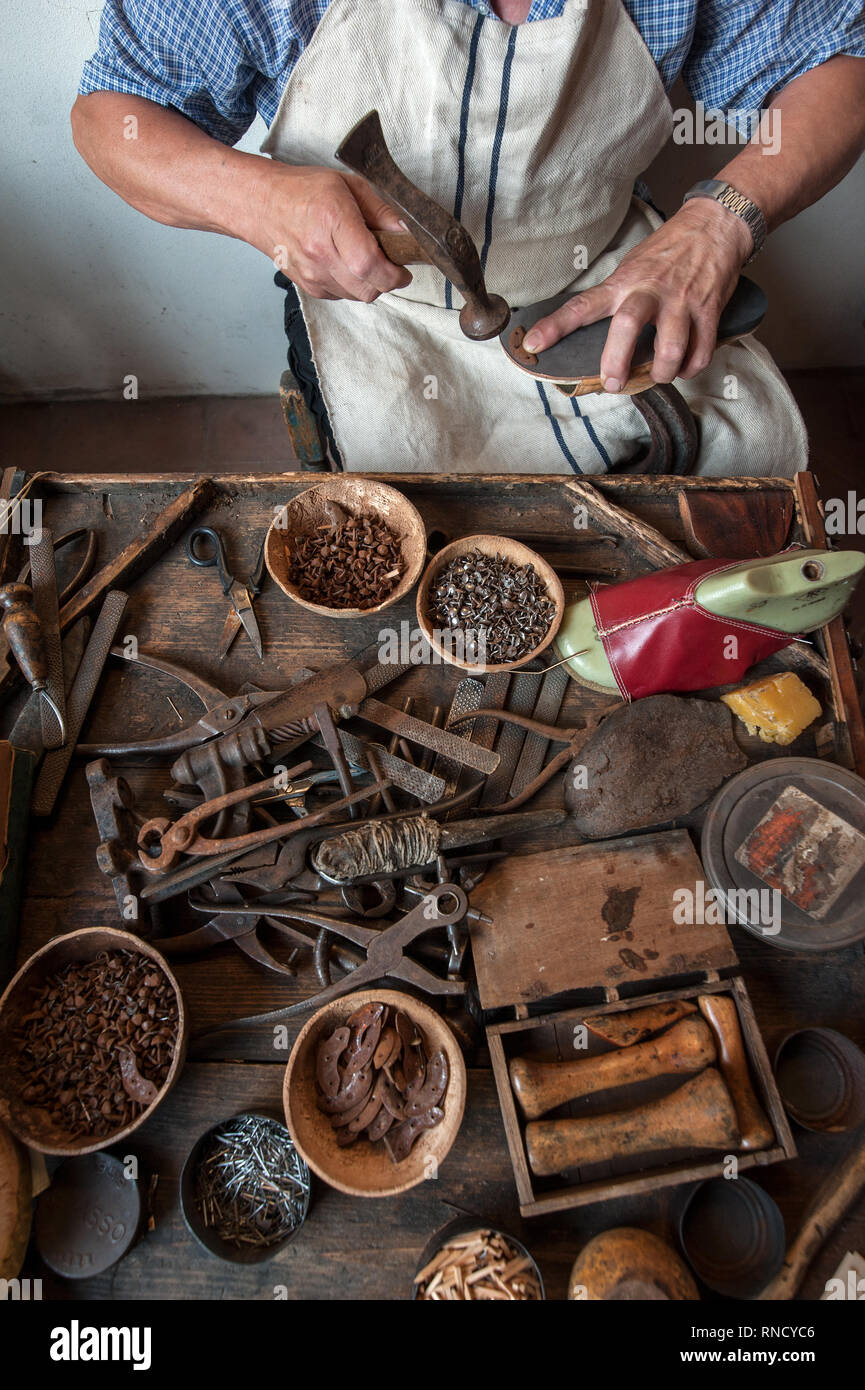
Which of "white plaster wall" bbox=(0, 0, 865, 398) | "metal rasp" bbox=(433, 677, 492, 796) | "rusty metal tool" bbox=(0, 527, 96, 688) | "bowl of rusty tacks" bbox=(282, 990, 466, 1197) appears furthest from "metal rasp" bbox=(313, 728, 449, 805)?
"white plaster wall" bbox=(0, 0, 865, 398)

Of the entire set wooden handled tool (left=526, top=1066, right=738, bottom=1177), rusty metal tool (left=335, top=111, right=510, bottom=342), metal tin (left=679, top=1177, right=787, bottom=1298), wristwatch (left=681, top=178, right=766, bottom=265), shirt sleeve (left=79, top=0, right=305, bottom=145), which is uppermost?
shirt sleeve (left=79, top=0, right=305, bottom=145)

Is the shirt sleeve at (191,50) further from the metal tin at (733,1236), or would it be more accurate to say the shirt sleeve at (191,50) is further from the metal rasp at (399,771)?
the metal tin at (733,1236)

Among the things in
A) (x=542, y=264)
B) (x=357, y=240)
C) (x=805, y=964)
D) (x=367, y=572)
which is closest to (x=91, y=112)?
(x=357, y=240)

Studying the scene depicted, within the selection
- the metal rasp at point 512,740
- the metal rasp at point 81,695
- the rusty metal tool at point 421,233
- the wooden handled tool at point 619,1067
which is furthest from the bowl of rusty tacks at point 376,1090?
the rusty metal tool at point 421,233

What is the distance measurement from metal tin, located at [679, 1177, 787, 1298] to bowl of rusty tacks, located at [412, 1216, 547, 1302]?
0.31m

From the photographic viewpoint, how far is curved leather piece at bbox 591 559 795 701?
5.58 feet

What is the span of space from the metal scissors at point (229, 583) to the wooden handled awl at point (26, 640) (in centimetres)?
39

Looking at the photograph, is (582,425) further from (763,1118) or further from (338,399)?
(763,1118)

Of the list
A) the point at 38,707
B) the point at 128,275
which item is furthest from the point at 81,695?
the point at 128,275

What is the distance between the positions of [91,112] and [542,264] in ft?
3.97

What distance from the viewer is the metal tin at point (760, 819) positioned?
5.16ft

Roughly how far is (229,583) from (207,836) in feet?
2.10

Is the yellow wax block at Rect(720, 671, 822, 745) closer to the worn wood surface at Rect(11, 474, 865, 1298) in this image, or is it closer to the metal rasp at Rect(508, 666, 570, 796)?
the worn wood surface at Rect(11, 474, 865, 1298)
